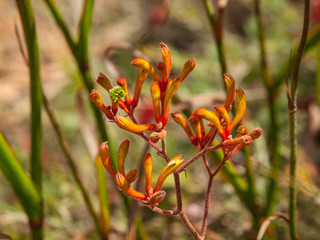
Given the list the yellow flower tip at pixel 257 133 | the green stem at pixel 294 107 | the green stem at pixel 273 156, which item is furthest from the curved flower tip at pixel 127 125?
the green stem at pixel 273 156

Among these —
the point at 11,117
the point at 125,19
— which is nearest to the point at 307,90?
the point at 11,117

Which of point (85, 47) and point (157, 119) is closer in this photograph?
point (157, 119)

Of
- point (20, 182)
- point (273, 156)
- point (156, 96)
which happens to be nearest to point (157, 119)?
point (156, 96)

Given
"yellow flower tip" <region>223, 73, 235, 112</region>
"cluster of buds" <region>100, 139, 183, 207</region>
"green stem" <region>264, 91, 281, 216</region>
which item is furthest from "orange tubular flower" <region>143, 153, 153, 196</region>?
"green stem" <region>264, 91, 281, 216</region>

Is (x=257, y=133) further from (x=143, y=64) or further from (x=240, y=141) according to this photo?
(x=143, y=64)

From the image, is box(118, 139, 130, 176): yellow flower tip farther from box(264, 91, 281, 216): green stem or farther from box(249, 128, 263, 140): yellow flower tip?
box(264, 91, 281, 216): green stem

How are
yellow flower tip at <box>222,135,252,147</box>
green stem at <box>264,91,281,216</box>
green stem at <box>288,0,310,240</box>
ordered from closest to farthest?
yellow flower tip at <box>222,135,252,147</box>, green stem at <box>288,0,310,240</box>, green stem at <box>264,91,281,216</box>

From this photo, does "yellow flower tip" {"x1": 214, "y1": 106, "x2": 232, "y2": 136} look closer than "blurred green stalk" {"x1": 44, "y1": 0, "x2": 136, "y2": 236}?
Yes

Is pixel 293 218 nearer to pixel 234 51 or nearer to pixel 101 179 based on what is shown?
pixel 101 179
